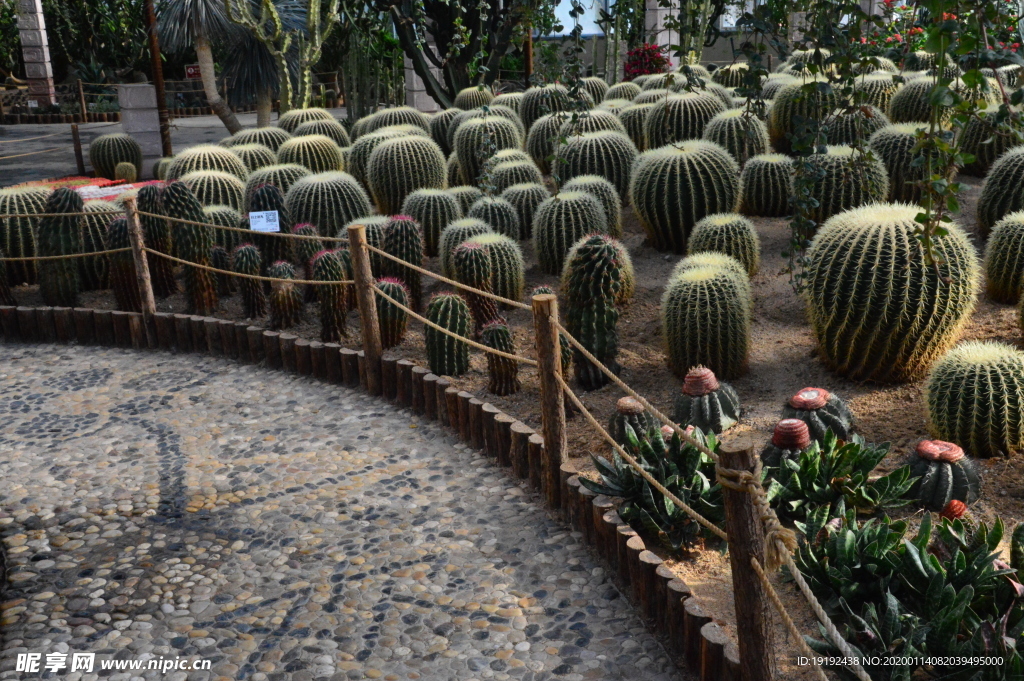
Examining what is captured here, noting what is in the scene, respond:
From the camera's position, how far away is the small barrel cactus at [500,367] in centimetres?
543

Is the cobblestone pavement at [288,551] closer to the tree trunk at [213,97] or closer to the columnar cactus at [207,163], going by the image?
the columnar cactus at [207,163]

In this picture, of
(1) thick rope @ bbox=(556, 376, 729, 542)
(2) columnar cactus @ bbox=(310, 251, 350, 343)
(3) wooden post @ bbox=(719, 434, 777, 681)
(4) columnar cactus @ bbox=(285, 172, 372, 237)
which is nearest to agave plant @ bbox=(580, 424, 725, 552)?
(1) thick rope @ bbox=(556, 376, 729, 542)

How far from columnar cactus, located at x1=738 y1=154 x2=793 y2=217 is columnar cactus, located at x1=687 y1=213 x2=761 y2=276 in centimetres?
91

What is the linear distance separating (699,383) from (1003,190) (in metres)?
3.04

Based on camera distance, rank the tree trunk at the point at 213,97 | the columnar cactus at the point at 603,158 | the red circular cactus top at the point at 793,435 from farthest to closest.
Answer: the tree trunk at the point at 213,97 → the columnar cactus at the point at 603,158 → the red circular cactus top at the point at 793,435

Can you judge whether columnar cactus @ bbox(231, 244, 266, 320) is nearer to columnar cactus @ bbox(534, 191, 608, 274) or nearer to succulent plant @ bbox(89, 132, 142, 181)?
columnar cactus @ bbox(534, 191, 608, 274)

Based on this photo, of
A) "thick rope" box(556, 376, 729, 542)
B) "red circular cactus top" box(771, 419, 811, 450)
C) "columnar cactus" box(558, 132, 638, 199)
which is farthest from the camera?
"columnar cactus" box(558, 132, 638, 199)

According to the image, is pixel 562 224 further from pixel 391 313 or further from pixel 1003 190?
pixel 1003 190

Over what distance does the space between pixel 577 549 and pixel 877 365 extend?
200 cm

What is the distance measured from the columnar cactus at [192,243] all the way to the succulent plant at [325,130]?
10.9ft

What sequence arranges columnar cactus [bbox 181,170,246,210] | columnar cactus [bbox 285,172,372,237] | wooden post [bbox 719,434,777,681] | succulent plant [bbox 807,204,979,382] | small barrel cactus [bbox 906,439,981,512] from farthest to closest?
columnar cactus [bbox 181,170,246,210]
columnar cactus [bbox 285,172,372,237]
succulent plant [bbox 807,204,979,382]
small barrel cactus [bbox 906,439,981,512]
wooden post [bbox 719,434,777,681]

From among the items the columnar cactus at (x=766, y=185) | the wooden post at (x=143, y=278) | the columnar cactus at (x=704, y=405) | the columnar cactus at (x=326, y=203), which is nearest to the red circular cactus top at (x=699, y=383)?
the columnar cactus at (x=704, y=405)

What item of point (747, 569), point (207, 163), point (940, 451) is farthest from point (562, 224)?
point (747, 569)

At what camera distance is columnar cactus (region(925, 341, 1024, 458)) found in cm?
410
